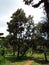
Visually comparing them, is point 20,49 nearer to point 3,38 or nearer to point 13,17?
point 13,17

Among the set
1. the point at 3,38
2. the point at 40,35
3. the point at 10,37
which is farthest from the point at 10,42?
the point at 3,38

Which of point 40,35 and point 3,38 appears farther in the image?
point 40,35

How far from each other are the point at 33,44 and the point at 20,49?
174 inches

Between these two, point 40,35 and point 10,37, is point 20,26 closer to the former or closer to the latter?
point 10,37

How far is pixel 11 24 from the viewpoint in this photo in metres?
64.7

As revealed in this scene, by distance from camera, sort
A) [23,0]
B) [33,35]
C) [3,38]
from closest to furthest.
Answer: [3,38] → [23,0] → [33,35]

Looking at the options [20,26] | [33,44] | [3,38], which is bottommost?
[3,38]

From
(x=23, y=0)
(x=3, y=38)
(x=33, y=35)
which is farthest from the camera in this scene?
(x=33, y=35)

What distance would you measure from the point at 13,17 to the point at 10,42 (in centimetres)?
689

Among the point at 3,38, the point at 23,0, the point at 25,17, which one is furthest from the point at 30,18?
the point at 3,38

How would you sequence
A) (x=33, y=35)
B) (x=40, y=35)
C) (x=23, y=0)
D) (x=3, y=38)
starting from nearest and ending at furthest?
(x=3, y=38)
(x=23, y=0)
(x=40, y=35)
(x=33, y=35)

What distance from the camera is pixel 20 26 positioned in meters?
65.8

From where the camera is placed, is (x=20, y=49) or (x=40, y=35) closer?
(x=40, y=35)

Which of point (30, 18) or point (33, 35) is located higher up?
point (30, 18)
